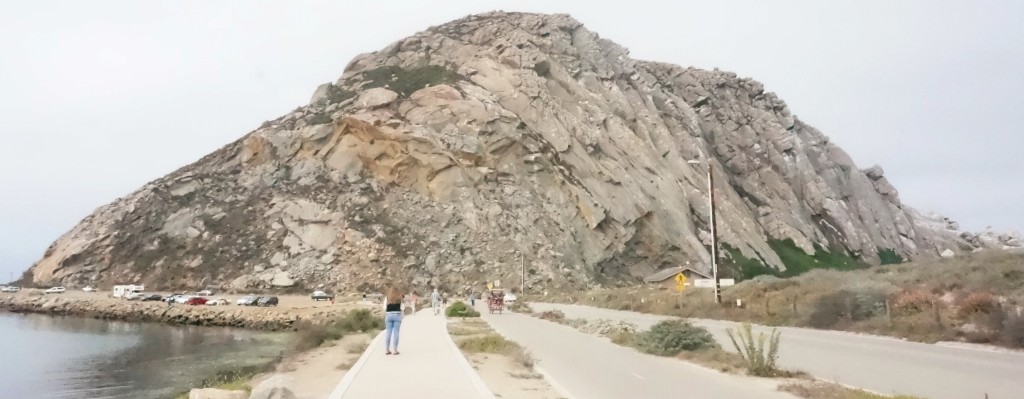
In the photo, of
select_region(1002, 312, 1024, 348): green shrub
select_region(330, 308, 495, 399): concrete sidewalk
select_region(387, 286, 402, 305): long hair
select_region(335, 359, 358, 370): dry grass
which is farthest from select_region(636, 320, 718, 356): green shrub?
select_region(335, 359, 358, 370): dry grass

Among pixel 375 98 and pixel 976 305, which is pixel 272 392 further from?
pixel 375 98

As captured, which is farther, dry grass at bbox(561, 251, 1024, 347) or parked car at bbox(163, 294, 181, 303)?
parked car at bbox(163, 294, 181, 303)

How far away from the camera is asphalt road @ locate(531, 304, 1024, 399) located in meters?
10.5

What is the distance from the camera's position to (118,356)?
28078mm

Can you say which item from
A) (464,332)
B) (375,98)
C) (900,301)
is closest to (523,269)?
(375,98)

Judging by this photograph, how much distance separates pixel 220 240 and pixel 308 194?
338 inches

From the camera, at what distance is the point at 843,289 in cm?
2483

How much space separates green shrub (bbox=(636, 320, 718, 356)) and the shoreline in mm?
22976

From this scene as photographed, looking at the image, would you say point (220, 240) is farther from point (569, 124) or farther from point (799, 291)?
point (799, 291)

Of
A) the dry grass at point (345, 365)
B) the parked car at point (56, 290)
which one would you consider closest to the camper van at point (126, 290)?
the parked car at point (56, 290)

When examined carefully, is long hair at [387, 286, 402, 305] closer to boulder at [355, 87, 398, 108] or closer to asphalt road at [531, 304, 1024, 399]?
asphalt road at [531, 304, 1024, 399]

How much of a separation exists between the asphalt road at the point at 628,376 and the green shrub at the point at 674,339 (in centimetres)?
42

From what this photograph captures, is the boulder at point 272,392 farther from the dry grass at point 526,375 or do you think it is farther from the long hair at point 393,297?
the long hair at point 393,297

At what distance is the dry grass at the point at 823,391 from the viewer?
30.3 feet
